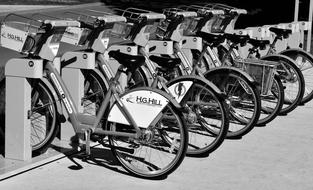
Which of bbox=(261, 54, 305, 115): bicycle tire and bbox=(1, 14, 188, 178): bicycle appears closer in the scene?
bbox=(1, 14, 188, 178): bicycle

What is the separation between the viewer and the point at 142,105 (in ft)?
17.0

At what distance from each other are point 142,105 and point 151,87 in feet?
0.60

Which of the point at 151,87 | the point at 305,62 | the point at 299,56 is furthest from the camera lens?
the point at 305,62

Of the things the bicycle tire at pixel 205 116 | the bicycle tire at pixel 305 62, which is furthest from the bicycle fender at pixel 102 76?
the bicycle tire at pixel 305 62

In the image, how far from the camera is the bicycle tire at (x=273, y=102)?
7172 millimetres

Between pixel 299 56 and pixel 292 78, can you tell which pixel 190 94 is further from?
pixel 299 56

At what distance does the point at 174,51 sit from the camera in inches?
288

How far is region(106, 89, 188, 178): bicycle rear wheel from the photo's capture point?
515 centimetres

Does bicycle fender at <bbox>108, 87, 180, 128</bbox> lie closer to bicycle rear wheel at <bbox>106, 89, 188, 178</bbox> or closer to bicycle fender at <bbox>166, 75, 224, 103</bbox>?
bicycle rear wheel at <bbox>106, 89, 188, 178</bbox>

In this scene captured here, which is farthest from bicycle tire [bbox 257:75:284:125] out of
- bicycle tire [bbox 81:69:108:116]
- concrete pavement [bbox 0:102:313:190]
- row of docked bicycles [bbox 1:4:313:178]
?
bicycle tire [bbox 81:69:108:116]

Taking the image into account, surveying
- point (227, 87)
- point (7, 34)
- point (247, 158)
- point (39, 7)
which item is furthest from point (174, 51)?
point (39, 7)

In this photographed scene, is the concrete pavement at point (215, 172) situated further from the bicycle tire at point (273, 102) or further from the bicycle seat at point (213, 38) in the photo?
the bicycle seat at point (213, 38)

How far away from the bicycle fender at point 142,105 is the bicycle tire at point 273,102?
92.9 inches

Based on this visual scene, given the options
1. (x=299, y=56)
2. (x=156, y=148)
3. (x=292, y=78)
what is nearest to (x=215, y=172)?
(x=156, y=148)
